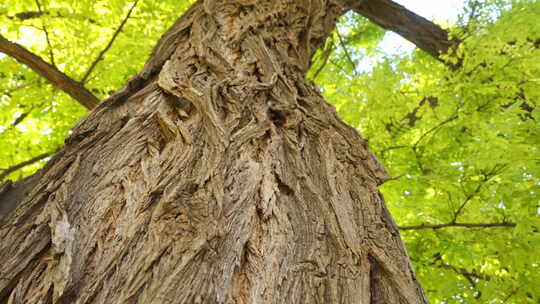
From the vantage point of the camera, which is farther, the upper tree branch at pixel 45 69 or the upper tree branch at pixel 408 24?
the upper tree branch at pixel 408 24

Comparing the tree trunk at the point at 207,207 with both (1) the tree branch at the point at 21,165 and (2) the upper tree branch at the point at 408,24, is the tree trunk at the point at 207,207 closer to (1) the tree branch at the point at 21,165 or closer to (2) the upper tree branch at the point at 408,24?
(1) the tree branch at the point at 21,165

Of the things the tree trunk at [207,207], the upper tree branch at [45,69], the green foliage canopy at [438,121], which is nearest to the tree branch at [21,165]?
the green foliage canopy at [438,121]

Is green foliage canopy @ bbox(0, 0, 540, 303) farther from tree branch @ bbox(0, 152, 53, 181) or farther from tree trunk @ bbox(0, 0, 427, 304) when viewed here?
tree trunk @ bbox(0, 0, 427, 304)

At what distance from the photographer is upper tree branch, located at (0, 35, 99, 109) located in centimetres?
251

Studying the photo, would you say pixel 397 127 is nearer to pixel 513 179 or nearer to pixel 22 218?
pixel 513 179

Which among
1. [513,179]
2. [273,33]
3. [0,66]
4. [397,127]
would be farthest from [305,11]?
[0,66]

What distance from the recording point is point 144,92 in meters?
1.54

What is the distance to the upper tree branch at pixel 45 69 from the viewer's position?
2512mm

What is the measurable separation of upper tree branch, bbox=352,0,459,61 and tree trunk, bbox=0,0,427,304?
3.37 meters

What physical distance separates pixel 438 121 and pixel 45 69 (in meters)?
3.25

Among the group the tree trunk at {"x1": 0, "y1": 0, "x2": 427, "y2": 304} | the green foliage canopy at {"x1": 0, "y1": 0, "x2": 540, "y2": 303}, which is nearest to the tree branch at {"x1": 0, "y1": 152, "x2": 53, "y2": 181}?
the green foliage canopy at {"x1": 0, "y1": 0, "x2": 540, "y2": 303}

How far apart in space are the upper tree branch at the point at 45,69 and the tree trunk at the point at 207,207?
1.31 meters

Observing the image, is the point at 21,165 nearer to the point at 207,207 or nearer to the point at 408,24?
the point at 207,207

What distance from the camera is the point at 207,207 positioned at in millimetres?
990
